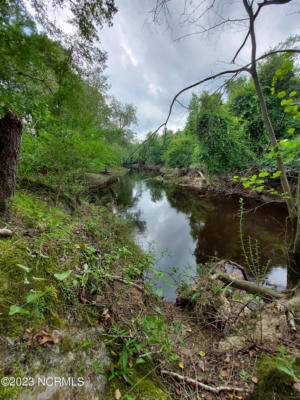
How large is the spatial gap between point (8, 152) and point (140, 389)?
117 inches

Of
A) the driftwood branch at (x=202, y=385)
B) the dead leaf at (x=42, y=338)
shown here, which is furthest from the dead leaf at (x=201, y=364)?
the dead leaf at (x=42, y=338)

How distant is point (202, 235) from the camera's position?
6.73 metres

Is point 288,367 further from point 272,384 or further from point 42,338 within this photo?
point 42,338

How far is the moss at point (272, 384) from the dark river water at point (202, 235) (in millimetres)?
1684

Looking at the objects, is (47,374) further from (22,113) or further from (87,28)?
(87,28)

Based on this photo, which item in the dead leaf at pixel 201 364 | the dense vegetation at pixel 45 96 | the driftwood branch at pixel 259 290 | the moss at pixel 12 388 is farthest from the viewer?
the dense vegetation at pixel 45 96

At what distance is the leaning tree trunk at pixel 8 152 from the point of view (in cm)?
190

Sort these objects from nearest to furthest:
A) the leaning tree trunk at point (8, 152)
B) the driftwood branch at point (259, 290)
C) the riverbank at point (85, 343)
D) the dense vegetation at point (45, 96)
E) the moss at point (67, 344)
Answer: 1. the riverbank at point (85, 343)
2. the moss at point (67, 344)
3. the leaning tree trunk at point (8, 152)
4. the driftwood branch at point (259, 290)
5. the dense vegetation at point (45, 96)

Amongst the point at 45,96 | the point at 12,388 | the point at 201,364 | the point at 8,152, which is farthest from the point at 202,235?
the point at 45,96

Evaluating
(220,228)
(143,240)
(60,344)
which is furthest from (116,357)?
(220,228)

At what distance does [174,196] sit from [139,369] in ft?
42.8

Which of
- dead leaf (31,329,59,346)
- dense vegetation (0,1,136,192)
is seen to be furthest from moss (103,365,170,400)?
dense vegetation (0,1,136,192)

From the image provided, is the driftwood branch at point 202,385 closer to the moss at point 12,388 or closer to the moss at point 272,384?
the moss at point 272,384

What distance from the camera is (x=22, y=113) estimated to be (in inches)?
116
